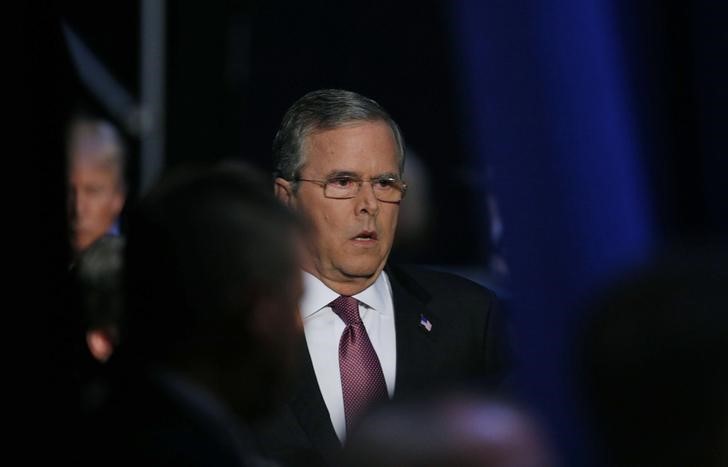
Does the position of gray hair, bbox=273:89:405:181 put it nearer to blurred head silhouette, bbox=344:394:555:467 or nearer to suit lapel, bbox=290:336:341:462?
suit lapel, bbox=290:336:341:462

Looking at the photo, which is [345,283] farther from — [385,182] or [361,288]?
[385,182]

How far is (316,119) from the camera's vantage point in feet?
9.73

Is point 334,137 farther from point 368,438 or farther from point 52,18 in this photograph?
point 368,438

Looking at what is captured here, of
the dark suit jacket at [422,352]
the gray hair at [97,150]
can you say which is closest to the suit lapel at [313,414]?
the dark suit jacket at [422,352]

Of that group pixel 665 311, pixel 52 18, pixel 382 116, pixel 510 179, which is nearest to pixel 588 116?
pixel 510 179

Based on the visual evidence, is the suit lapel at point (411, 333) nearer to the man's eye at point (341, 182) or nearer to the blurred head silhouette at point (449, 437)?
the man's eye at point (341, 182)

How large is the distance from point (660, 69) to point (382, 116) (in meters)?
0.89

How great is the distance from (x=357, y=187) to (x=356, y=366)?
43 cm

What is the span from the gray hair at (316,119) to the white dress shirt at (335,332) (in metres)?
0.30

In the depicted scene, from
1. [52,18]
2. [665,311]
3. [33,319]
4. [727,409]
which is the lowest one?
[33,319]

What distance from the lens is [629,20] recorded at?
3.34m

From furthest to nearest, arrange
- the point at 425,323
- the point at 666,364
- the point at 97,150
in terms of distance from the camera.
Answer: the point at 97,150 < the point at 425,323 < the point at 666,364

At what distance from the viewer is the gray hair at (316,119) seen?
116 inches

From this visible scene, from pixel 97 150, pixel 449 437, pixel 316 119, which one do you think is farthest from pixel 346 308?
pixel 97 150
